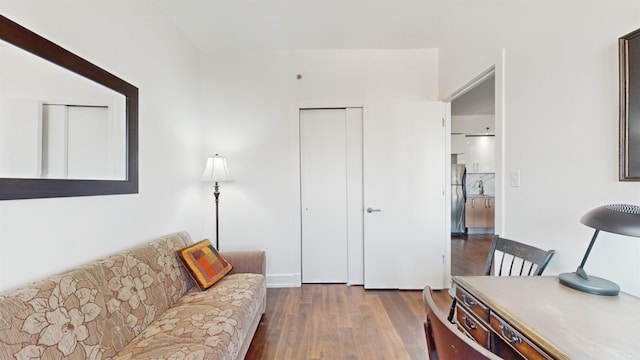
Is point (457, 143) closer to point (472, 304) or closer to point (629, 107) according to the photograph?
point (629, 107)

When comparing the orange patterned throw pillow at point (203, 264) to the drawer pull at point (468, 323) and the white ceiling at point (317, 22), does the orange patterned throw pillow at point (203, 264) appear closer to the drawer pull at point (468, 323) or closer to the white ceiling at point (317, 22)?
the drawer pull at point (468, 323)

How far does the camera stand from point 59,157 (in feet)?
4.53

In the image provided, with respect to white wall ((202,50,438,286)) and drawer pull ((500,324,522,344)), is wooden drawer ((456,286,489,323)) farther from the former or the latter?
white wall ((202,50,438,286))

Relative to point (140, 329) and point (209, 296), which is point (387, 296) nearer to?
point (209, 296)

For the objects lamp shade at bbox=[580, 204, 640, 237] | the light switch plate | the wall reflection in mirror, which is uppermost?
the wall reflection in mirror

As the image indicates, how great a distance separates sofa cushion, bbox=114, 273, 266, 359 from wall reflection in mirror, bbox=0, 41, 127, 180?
96cm

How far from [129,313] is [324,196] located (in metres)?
2.19

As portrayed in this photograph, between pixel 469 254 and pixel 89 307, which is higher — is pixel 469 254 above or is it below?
below

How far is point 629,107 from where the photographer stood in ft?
3.72

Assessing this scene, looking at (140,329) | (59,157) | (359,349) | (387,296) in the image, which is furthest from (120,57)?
(387,296)

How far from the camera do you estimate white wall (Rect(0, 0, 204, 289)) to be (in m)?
1.23

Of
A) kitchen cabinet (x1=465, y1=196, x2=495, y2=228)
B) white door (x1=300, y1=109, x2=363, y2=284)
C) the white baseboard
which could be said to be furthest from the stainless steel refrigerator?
the white baseboard

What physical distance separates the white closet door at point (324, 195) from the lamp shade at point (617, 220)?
234 centimetres

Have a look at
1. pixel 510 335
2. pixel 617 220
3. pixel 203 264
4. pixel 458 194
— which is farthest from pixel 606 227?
pixel 458 194
